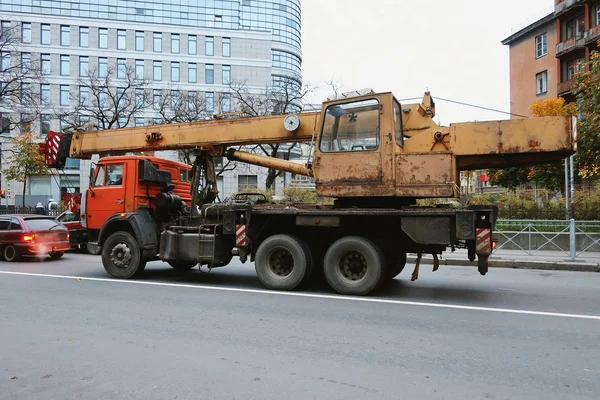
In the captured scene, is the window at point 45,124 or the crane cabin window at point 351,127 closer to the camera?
the crane cabin window at point 351,127

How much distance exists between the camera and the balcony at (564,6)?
110 feet

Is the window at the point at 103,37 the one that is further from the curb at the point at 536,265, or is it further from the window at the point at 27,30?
the curb at the point at 536,265

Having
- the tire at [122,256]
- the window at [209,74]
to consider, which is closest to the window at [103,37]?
the window at [209,74]

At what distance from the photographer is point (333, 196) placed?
8.30 m

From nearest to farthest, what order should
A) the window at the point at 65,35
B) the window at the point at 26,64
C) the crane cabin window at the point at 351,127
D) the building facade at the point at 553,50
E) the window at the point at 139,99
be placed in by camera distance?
1. the crane cabin window at the point at 351,127
2. the window at the point at 26,64
3. the building facade at the point at 553,50
4. the window at the point at 139,99
5. the window at the point at 65,35

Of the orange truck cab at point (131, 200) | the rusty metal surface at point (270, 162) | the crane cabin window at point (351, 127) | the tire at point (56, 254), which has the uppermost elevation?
the crane cabin window at point (351, 127)

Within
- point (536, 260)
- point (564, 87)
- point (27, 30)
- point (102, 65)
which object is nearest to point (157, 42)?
point (102, 65)

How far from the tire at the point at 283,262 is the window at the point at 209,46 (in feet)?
157

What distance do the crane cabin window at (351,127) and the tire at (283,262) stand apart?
1854 mm

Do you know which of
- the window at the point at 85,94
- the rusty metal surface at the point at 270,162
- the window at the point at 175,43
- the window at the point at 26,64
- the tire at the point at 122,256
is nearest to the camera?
the rusty metal surface at the point at 270,162

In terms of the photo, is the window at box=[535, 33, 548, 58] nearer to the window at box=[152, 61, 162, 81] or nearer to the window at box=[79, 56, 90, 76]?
the window at box=[152, 61, 162, 81]

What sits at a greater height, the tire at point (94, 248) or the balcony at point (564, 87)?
the balcony at point (564, 87)

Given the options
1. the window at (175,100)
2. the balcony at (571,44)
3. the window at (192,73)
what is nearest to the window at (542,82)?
the balcony at (571,44)

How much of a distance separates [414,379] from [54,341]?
4.14 m
